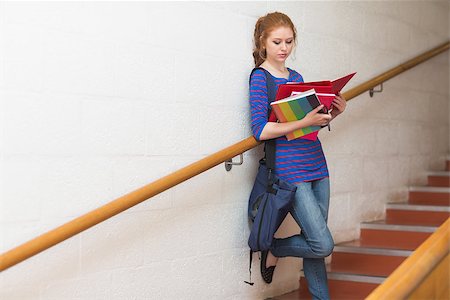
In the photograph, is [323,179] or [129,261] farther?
[323,179]

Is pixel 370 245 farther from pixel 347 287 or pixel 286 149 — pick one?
pixel 286 149

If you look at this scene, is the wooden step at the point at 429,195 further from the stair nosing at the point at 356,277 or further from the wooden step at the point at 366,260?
the stair nosing at the point at 356,277

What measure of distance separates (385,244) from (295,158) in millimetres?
1067

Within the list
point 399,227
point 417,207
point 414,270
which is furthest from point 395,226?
point 414,270

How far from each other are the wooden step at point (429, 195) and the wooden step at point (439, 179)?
21 centimetres

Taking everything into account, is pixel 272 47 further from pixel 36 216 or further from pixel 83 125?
pixel 36 216

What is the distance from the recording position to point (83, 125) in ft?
7.78

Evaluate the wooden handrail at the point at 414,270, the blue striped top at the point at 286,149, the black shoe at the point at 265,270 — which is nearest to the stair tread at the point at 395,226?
the black shoe at the point at 265,270

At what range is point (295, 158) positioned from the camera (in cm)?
294

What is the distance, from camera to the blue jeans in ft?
9.52

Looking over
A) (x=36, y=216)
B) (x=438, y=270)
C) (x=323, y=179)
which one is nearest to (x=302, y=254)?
(x=323, y=179)

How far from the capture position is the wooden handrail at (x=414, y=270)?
4.38 feet

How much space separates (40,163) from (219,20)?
3.29 feet

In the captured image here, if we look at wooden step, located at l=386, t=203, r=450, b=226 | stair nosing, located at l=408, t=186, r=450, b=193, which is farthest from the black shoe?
stair nosing, located at l=408, t=186, r=450, b=193
